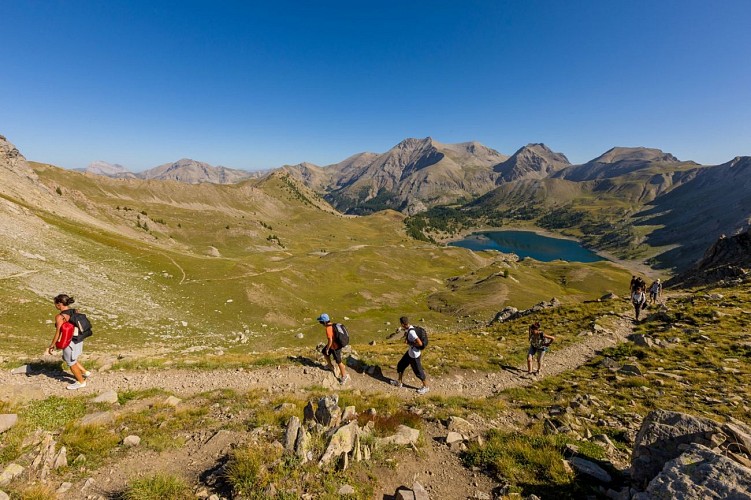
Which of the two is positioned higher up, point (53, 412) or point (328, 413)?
point (328, 413)

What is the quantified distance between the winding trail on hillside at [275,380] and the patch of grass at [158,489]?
8847mm

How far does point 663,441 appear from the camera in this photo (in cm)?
888

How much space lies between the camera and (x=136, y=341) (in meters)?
37.3

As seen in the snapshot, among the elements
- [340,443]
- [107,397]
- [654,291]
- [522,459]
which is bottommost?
[107,397]

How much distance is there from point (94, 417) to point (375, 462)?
35.6ft

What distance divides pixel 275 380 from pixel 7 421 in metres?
10.7

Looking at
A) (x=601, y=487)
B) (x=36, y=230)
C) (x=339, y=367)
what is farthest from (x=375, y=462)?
(x=36, y=230)

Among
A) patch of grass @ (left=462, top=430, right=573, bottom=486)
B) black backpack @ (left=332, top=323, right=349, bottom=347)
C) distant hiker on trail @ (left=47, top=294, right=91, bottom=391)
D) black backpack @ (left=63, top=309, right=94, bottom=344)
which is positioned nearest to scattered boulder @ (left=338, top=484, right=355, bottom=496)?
patch of grass @ (left=462, top=430, right=573, bottom=486)

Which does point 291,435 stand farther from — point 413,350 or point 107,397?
point 107,397

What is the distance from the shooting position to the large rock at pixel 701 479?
6195 millimetres

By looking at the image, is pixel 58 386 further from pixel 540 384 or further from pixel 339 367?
pixel 540 384

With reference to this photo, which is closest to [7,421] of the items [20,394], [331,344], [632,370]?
[20,394]

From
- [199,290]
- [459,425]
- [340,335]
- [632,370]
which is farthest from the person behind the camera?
[199,290]

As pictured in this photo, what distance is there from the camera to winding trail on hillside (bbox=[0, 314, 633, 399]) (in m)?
16.0
